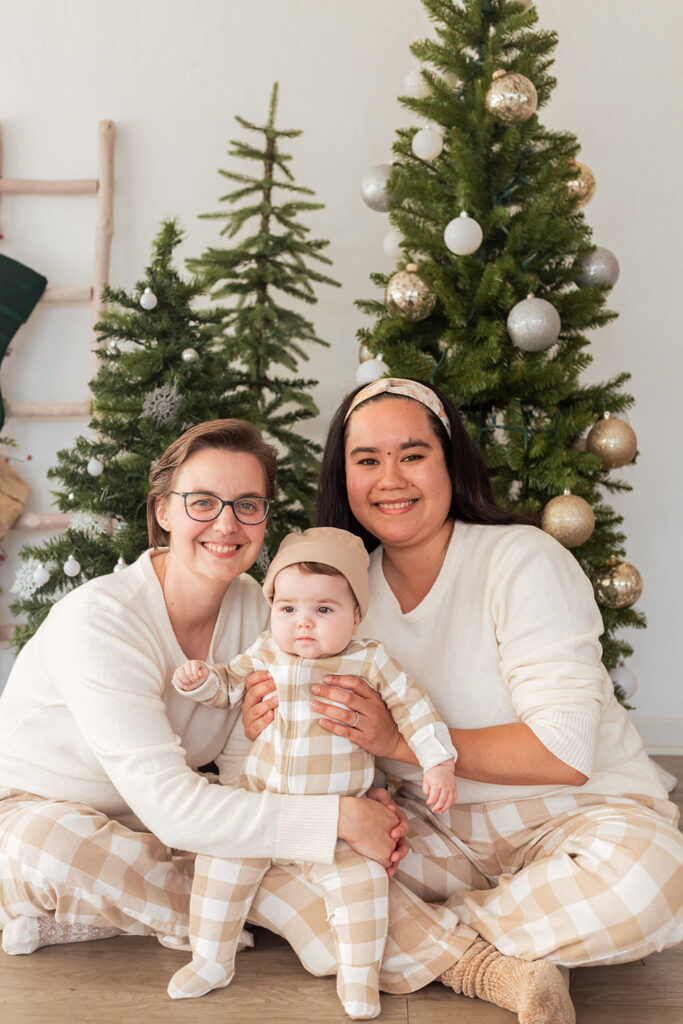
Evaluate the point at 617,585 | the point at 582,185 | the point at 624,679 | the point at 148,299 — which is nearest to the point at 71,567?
the point at 148,299

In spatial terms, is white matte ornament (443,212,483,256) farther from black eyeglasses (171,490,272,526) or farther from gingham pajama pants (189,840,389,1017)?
gingham pajama pants (189,840,389,1017)

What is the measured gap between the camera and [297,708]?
1.56m

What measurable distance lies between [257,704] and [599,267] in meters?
1.54

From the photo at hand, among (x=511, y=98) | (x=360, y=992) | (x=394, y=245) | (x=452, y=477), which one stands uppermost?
(x=511, y=98)

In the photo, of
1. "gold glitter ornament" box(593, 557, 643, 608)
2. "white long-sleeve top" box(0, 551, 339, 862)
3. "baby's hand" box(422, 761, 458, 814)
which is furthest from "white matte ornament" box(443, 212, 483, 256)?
"baby's hand" box(422, 761, 458, 814)

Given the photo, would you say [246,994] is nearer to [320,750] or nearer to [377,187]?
[320,750]

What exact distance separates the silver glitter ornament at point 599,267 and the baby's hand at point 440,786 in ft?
4.85

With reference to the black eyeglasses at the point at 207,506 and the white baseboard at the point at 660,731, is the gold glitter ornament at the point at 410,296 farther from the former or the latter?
the white baseboard at the point at 660,731

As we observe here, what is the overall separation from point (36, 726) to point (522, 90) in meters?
1.90

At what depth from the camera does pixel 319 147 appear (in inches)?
123

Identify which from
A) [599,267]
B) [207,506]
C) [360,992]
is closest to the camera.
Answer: [360,992]

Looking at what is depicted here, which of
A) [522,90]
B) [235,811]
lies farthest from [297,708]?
[522,90]

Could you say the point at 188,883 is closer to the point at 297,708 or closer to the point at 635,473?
the point at 297,708

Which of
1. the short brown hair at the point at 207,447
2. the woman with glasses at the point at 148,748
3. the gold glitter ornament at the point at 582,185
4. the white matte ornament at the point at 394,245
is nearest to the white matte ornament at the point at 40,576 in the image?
the woman with glasses at the point at 148,748
